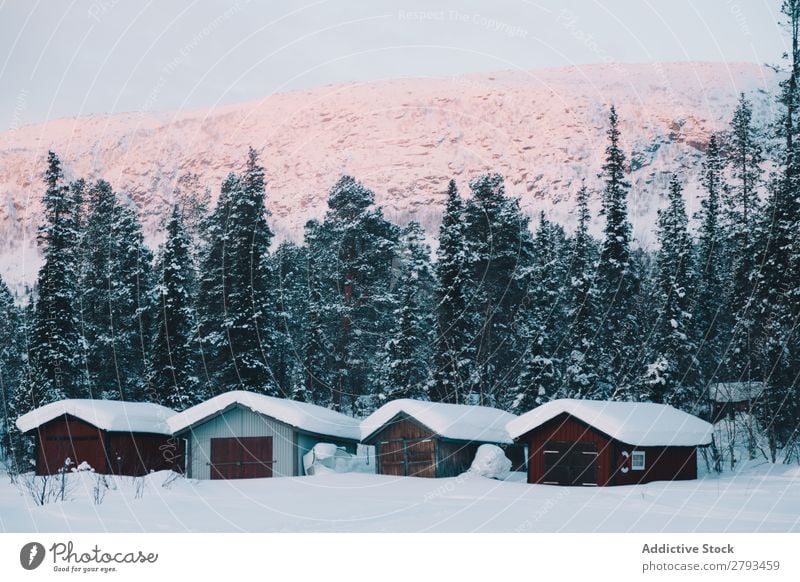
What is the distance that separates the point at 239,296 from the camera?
5906 cm

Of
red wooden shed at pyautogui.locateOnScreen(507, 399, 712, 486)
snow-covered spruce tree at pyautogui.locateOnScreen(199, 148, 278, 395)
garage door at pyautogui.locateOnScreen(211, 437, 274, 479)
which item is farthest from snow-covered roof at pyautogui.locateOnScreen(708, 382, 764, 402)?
Result: garage door at pyautogui.locateOnScreen(211, 437, 274, 479)

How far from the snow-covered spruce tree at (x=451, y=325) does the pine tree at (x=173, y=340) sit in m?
14.5

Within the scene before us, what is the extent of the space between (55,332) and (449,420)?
2550 centimetres

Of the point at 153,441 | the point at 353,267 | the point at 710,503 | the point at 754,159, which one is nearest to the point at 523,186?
the point at 754,159

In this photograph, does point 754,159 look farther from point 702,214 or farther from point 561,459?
point 561,459

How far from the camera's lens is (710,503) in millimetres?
31953

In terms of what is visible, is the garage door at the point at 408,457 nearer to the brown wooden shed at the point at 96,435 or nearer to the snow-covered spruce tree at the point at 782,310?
the brown wooden shed at the point at 96,435

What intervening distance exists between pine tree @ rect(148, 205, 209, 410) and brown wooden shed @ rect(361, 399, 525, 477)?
15.1 metres

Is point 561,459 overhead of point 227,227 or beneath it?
beneath

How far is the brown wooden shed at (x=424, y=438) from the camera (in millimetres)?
44500

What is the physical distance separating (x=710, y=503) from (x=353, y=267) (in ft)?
128

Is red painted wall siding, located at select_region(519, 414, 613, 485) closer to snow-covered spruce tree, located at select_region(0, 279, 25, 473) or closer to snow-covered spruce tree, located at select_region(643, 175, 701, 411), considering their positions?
snow-covered spruce tree, located at select_region(643, 175, 701, 411)

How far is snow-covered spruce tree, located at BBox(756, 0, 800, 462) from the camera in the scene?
50.2 metres
